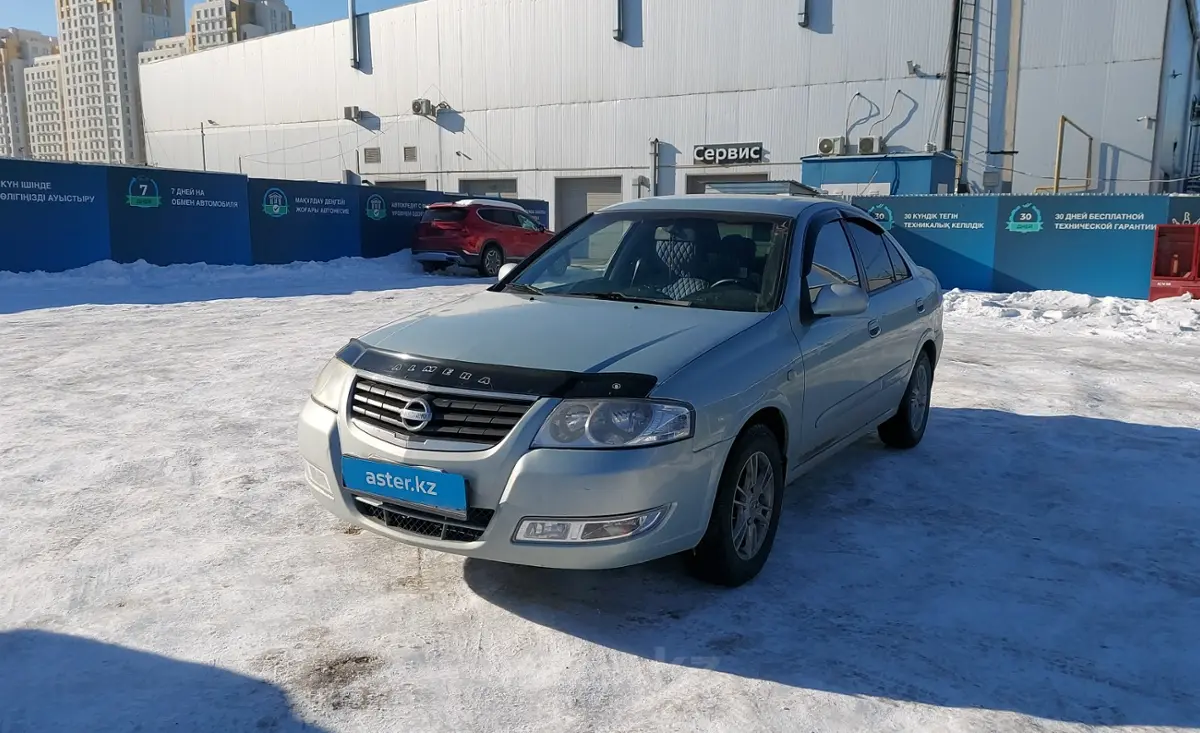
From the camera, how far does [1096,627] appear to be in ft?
10.9

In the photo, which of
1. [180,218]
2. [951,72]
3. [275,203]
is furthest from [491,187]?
[180,218]

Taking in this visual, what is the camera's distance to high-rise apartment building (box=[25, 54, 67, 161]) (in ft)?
303

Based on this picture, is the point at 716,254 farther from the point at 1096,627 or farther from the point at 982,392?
the point at 982,392

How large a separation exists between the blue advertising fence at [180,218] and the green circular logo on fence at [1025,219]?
1272cm

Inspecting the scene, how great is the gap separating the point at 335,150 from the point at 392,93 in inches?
177

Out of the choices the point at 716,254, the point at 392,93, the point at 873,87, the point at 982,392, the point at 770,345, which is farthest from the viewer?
the point at 392,93

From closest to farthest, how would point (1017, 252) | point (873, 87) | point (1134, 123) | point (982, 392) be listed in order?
point (982, 392) → point (1017, 252) → point (1134, 123) → point (873, 87)

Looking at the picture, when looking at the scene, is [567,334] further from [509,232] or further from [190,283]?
[509,232]

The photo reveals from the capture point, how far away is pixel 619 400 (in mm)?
3027

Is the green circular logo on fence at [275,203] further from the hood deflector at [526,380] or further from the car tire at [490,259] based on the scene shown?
the hood deflector at [526,380]

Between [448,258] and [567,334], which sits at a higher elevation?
[567,334]

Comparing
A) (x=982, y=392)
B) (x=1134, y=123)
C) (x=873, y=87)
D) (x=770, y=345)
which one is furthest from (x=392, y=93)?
(x=770, y=345)

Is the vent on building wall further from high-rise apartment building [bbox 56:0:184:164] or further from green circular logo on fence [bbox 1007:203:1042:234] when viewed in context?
high-rise apartment building [bbox 56:0:184:164]

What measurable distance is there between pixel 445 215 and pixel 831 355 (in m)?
14.9
